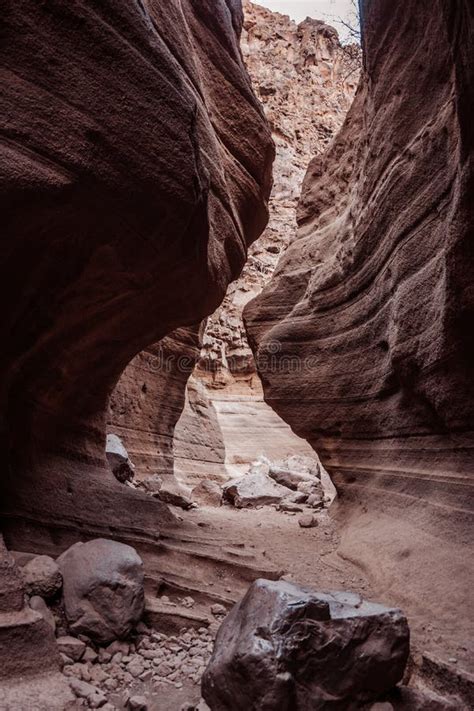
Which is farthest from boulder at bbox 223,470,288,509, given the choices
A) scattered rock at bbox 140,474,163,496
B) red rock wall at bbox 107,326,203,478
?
scattered rock at bbox 140,474,163,496

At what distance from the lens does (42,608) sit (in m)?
3.05

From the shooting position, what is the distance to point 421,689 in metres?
2.68

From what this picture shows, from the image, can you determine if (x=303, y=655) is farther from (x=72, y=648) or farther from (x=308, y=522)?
(x=308, y=522)

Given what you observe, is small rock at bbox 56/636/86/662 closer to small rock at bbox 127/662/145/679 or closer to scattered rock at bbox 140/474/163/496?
small rock at bbox 127/662/145/679

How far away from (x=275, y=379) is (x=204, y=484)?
3.89m

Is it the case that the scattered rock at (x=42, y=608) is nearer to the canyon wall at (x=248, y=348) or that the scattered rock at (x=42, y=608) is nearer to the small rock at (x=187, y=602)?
the small rock at (x=187, y=602)

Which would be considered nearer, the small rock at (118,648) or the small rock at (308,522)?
the small rock at (118,648)

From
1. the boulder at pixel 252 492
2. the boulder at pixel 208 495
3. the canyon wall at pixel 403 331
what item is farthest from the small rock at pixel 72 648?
the boulder at pixel 208 495

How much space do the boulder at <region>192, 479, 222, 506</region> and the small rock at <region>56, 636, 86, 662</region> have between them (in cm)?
729

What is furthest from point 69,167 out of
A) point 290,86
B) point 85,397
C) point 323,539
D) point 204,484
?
point 290,86

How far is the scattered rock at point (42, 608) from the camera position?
118 inches

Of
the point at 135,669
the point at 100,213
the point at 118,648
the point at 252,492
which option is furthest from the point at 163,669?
the point at 252,492

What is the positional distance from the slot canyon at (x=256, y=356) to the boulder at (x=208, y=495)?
2.18 m

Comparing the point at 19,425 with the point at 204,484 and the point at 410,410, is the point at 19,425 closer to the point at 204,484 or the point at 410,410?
the point at 410,410
